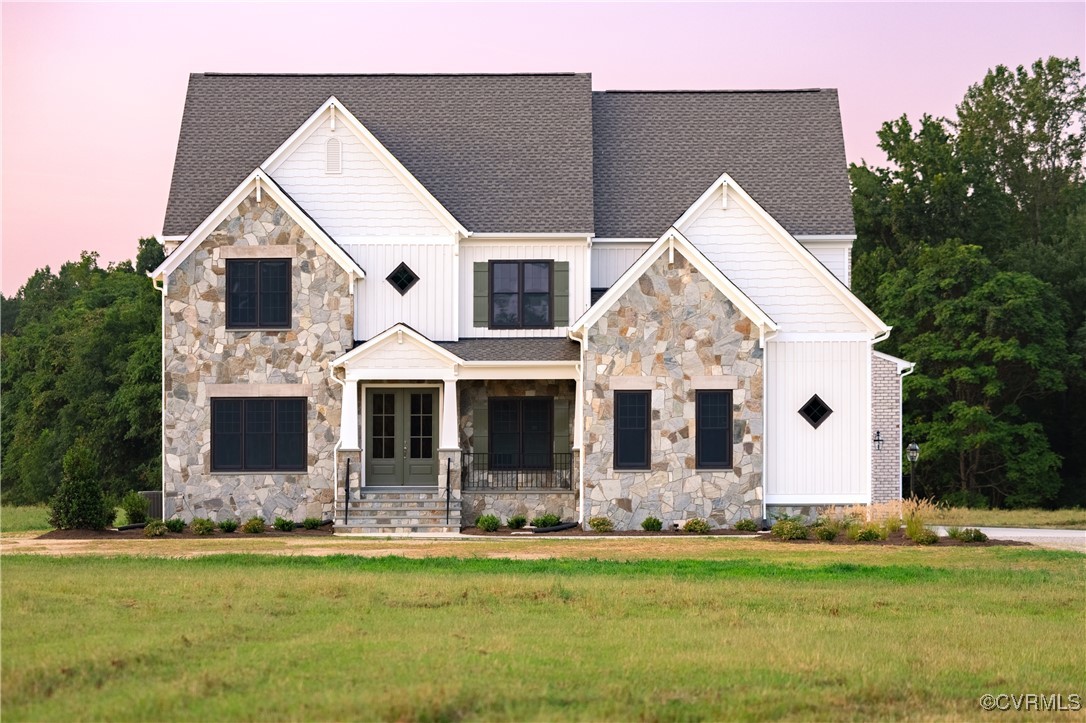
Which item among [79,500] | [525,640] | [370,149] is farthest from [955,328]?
[525,640]

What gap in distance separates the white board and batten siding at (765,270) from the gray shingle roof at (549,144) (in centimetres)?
168

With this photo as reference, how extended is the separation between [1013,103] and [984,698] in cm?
4826

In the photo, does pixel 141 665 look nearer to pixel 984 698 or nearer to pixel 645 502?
pixel 984 698

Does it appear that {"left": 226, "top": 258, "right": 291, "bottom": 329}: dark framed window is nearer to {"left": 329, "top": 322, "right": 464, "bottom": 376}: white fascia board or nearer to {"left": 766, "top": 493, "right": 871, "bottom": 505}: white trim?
{"left": 329, "top": 322, "right": 464, "bottom": 376}: white fascia board

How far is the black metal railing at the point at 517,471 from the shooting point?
29.5m

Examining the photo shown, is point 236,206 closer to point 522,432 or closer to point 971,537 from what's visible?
point 522,432

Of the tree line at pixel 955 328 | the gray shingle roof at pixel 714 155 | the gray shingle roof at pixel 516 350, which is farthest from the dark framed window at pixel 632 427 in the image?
the tree line at pixel 955 328

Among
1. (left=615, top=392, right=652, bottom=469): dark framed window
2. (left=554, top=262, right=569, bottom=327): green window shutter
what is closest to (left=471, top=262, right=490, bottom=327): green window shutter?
(left=554, top=262, right=569, bottom=327): green window shutter

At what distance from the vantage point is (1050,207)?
5388 centimetres

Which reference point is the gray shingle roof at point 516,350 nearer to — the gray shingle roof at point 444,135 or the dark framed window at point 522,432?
the dark framed window at point 522,432

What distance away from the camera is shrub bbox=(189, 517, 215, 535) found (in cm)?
2700

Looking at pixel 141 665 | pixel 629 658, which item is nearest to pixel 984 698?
pixel 629 658

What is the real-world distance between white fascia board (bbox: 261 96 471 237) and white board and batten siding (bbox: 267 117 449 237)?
9 centimetres

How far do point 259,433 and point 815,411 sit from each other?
11636 millimetres
